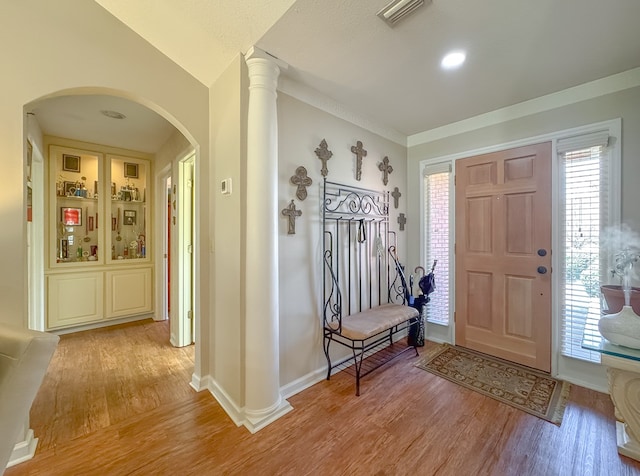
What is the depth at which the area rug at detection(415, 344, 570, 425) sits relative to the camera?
1.93 meters

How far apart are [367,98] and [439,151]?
1.16 meters

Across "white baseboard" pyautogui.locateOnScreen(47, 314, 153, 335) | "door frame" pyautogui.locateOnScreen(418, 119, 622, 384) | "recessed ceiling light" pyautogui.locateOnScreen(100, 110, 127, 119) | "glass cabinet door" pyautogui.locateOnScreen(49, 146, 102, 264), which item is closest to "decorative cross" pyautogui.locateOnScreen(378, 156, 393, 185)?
"door frame" pyautogui.locateOnScreen(418, 119, 622, 384)

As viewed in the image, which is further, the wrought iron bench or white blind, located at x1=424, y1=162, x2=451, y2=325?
white blind, located at x1=424, y1=162, x2=451, y2=325

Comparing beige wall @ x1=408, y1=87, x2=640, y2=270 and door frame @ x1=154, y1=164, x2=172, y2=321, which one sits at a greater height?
beige wall @ x1=408, y1=87, x2=640, y2=270

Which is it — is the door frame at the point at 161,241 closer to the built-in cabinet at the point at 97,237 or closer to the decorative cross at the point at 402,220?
the built-in cabinet at the point at 97,237

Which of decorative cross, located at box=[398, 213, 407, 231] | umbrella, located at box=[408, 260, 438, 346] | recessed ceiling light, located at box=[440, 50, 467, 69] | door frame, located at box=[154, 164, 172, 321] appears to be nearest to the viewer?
recessed ceiling light, located at box=[440, 50, 467, 69]

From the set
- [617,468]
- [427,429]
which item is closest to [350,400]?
[427,429]

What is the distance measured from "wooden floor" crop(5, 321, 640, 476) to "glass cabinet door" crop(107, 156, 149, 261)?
1947 millimetres

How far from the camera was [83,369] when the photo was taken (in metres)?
2.49

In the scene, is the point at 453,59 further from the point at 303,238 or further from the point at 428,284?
the point at 428,284

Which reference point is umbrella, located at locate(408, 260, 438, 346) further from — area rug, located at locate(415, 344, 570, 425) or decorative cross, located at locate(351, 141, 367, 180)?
decorative cross, located at locate(351, 141, 367, 180)

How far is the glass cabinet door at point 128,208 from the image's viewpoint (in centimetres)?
381

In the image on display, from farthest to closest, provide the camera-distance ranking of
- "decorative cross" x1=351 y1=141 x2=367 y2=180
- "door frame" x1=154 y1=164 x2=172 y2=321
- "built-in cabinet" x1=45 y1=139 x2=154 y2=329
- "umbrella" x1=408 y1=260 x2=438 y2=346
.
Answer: "door frame" x1=154 y1=164 x2=172 y2=321, "built-in cabinet" x1=45 y1=139 x2=154 y2=329, "umbrella" x1=408 y1=260 x2=438 y2=346, "decorative cross" x1=351 y1=141 x2=367 y2=180

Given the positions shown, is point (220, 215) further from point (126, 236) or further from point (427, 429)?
point (126, 236)
